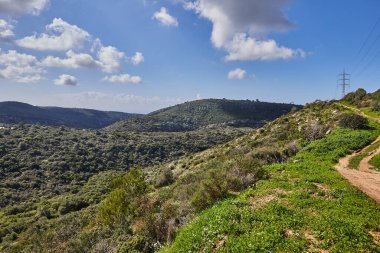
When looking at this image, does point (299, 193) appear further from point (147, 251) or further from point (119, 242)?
point (119, 242)

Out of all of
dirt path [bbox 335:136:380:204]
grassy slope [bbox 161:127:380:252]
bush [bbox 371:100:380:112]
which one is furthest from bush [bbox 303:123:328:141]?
grassy slope [bbox 161:127:380:252]

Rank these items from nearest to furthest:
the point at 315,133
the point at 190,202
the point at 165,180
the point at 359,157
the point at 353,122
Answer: the point at 190,202
the point at 359,157
the point at 353,122
the point at 315,133
the point at 165,180

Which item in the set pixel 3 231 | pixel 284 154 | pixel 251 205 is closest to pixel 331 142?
pixel 284 154

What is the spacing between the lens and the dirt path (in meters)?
17.5

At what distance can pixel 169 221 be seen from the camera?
16453 mm

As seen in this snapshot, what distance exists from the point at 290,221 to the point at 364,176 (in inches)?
470

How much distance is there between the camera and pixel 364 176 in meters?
21.0

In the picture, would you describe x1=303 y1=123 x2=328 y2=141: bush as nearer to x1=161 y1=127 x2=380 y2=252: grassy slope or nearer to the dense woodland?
the dense woodland

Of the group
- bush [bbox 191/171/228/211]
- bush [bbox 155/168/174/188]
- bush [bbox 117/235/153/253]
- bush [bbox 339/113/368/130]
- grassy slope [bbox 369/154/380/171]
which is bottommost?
bush [bbox 155/168/174/188]

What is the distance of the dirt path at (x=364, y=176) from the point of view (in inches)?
688

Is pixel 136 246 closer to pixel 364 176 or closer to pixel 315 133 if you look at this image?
pixel 364 176

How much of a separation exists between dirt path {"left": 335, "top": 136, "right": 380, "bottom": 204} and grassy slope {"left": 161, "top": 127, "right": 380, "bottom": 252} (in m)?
1.09

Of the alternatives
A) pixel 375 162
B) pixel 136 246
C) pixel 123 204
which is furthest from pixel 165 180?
pixel 136 246

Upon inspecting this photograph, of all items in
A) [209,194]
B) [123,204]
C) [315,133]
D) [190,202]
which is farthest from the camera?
[315,133]
